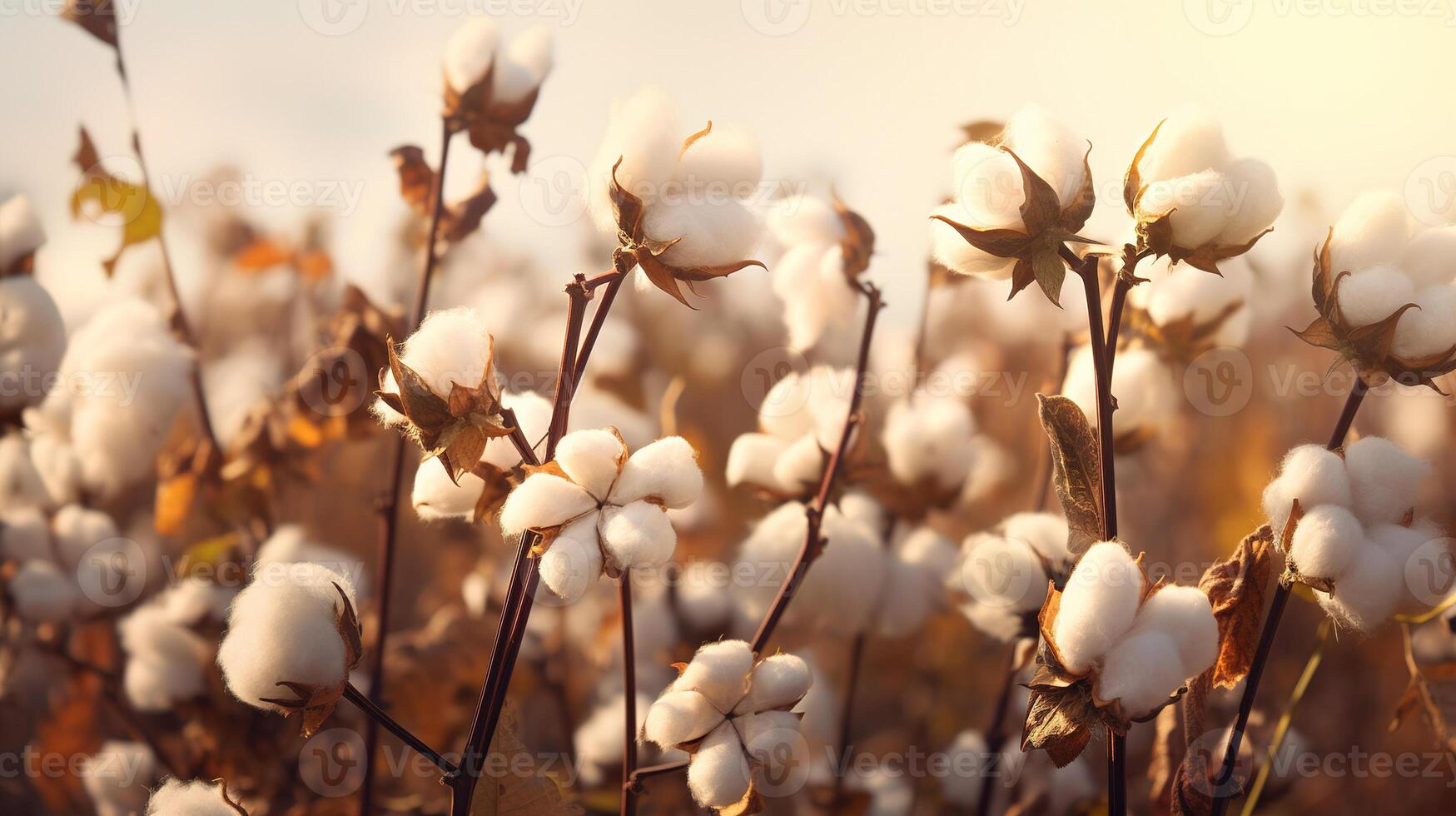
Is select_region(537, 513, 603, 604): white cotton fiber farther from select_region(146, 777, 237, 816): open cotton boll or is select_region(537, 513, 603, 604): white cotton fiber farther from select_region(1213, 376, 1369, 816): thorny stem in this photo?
select_region(1213, 376, 1369, 816): thorny stem

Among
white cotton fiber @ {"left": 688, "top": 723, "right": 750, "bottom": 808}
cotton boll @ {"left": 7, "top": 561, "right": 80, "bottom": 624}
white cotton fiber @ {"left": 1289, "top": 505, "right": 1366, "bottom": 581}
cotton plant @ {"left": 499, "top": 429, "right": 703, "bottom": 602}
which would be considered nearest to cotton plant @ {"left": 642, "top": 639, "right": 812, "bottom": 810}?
white cotton fiber @ {"left": 688, "top": 723, "right": 750, "bottom": 808}

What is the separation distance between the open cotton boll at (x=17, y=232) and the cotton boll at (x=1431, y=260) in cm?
149

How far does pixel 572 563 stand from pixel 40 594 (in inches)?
53.1

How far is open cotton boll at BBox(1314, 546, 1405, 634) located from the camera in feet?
2.31

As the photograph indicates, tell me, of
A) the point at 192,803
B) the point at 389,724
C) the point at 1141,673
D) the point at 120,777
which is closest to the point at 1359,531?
the point at 1141,673

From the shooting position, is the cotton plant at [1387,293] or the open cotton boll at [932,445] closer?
the cotton plant at [1387,293]

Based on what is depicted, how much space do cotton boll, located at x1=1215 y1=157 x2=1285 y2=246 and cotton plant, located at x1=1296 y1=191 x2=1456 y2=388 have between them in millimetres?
97

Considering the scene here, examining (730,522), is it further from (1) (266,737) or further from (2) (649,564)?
(2) (649,564)

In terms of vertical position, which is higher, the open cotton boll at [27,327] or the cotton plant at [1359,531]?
the cotton plant at [1359,531]

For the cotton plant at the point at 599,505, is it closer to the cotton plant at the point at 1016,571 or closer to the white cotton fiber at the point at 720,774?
the white cotton fiber at the point at 720,774

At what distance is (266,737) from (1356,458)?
1392mm

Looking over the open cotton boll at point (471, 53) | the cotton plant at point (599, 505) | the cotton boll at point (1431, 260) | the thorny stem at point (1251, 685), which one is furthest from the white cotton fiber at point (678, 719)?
the open cotton boll at point (471, 53)

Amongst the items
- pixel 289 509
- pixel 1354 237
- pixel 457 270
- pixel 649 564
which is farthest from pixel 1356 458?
pixel 457 270

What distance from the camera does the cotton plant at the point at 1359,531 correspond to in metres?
0.70
